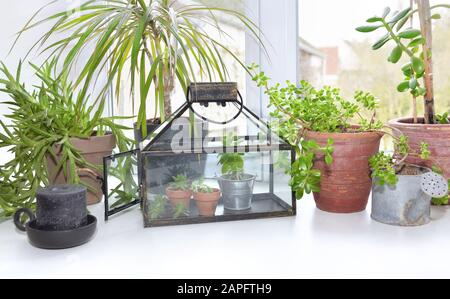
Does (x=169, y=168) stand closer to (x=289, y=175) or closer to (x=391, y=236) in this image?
(x=289, y=175)

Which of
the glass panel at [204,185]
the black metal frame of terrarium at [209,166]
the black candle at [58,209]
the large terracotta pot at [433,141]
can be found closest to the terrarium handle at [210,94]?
the black metal frame of terrarium at [209,166]

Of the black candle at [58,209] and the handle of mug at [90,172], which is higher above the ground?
the handle of mug at [90,172]

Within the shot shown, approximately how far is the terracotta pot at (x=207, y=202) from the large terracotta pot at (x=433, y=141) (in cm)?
51

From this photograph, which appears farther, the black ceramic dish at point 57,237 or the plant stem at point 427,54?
the plant stem at point 427,54

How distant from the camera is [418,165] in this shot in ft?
4.34

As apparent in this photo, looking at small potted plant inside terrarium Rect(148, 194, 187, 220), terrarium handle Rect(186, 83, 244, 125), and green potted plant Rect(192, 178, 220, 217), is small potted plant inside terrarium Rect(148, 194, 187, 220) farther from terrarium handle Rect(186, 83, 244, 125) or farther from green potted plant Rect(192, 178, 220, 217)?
terrarium handle Rect(186, 83, 244, 125)

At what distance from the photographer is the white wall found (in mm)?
1679

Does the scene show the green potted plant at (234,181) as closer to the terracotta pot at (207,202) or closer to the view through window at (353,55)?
the terracotta pot at (207,202)

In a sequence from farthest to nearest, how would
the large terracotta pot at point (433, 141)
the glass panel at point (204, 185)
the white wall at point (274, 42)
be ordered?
the white wall at point (274, 42) < the large terracotta pot at point (433, 141) < the glass panel at point (204, 185)

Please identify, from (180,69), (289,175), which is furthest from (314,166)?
(180,69)

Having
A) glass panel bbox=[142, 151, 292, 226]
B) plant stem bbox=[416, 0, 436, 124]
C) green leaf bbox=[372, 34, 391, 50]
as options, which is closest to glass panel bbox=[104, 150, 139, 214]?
glass panel bbox=[142, 151, 292, 226]

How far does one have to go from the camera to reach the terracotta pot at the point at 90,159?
1342 millimetres

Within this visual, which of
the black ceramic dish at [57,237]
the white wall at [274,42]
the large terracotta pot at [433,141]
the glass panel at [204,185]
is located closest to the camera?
the black ceramic dish at [57,237]

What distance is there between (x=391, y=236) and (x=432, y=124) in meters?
0.37
